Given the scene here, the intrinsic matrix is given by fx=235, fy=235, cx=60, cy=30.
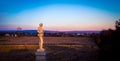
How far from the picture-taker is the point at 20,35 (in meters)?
26.7

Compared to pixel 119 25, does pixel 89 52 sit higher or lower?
lower

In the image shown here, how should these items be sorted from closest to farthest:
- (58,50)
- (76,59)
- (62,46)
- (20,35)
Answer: (76,59) → (58,50) → (62,46) → (20,35)

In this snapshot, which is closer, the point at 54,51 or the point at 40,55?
the point at 40,55

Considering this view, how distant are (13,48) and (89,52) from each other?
643 centimetres

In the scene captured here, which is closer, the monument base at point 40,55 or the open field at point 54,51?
the monument base at point 40,55

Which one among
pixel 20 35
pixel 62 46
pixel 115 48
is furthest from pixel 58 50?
pixel 20 35

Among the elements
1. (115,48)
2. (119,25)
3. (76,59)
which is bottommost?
(76,59)

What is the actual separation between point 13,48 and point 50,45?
3144 millimetres

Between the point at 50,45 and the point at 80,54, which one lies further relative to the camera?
the point at 50,45

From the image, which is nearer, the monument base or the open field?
the monument base

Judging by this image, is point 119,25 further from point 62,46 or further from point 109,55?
point 62,46

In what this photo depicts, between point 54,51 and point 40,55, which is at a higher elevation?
point 40,55

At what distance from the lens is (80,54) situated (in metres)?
17.2

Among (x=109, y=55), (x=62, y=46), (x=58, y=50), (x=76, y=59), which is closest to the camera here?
(x=109, y=55)
